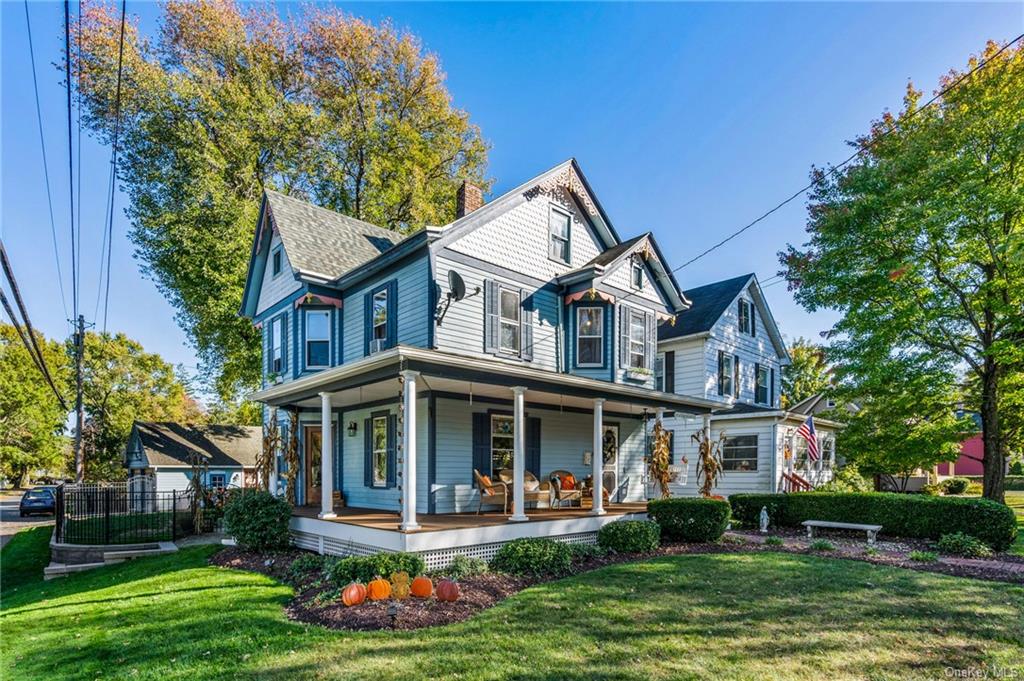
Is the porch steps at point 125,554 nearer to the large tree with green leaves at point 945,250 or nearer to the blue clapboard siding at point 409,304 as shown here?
the blue clapboard siding at point 409,304

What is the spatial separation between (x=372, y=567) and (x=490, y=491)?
3820 mm

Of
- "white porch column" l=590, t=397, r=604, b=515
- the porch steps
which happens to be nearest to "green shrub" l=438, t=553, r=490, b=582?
"white porch column" l=590, t=397, r=604, b=515

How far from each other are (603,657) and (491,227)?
9.82 m

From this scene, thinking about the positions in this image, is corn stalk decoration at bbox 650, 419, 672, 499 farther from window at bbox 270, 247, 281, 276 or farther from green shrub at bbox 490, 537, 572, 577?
window at bbox 270, 247, 281, 276

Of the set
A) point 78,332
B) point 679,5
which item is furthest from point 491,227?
point 78,332

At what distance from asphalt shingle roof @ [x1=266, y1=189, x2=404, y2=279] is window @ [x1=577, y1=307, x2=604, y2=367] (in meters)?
6.09

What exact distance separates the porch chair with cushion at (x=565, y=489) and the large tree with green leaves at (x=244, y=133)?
15.6m

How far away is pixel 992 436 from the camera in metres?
14.7

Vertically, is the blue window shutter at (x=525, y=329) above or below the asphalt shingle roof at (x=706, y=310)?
below

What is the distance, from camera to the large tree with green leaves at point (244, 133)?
877 inches

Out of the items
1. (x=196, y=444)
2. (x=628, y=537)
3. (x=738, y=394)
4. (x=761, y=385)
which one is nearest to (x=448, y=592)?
(x=628, y=537)

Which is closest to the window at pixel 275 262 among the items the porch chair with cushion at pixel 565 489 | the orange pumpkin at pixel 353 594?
the porch chair with cushion at pixel 565 489

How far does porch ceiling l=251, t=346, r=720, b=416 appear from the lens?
9438 millimetres

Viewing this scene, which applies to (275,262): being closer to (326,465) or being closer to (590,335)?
(326,465)
